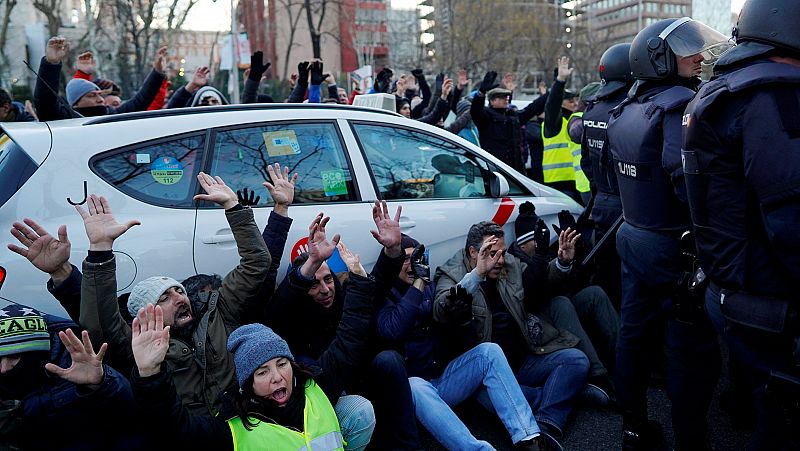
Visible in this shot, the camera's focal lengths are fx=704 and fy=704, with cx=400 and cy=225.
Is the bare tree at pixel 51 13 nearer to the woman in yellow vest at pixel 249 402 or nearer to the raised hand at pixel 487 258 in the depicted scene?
the raised hand at pixel 487 258

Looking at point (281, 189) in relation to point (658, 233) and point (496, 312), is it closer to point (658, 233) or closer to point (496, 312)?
point (496, 312)

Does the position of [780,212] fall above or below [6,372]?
above

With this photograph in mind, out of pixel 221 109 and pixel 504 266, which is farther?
pixel 504 266

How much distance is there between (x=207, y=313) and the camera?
128 inches

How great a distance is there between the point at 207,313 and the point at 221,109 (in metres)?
1.27

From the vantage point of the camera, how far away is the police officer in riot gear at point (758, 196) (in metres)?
2.14

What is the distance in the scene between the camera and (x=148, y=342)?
2.50 m

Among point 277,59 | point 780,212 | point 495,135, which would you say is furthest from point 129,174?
point 277,59

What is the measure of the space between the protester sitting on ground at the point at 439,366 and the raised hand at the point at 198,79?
9.59ft

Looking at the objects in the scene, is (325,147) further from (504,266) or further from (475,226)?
(504,266)

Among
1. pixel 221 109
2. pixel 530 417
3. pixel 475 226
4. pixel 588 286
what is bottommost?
pixel 530 417

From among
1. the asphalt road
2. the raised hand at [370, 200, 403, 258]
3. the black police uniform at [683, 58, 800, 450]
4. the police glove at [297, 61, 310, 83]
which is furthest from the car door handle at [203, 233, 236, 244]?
the police glove at [297, 61, 310, 83]

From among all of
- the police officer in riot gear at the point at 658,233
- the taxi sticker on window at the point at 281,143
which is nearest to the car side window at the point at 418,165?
the taxi sticker on window at the point at 281,143

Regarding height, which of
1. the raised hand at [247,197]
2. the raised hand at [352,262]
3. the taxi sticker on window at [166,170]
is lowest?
the raised hand at [352,262]
